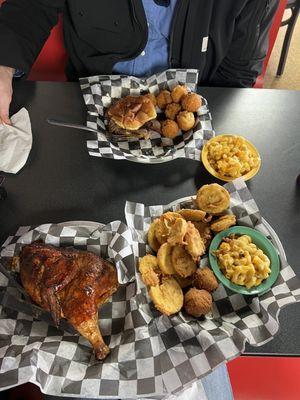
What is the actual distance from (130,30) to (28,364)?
1.38 meters

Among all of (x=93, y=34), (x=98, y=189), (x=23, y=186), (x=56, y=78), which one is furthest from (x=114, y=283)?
(x=56, y=78)

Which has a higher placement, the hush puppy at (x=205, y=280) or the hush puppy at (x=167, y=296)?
the hush puppy at (x=205, y=280)

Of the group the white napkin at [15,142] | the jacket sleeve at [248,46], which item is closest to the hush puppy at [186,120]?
the jacket sleeve at [248,46]

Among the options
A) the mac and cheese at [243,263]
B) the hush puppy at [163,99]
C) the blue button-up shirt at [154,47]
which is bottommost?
the mac and cheese at [243,263]

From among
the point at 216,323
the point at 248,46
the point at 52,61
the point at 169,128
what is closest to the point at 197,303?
the point at 216,323

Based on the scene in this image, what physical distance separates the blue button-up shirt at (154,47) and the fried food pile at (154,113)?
0.89ft

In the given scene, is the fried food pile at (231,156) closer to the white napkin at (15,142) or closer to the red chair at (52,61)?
the white napkin at (15,142)

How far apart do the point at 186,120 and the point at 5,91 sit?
0.76 metres

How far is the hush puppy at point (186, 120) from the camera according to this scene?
1.38 meters

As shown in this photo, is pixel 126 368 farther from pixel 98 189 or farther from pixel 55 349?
pixel 98 189

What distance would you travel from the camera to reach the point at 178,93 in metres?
1.45

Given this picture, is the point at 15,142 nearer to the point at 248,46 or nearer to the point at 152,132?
the point at 152,132

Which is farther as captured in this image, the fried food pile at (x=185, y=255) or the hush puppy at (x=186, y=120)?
the hush puppy at (x=186, y=120)

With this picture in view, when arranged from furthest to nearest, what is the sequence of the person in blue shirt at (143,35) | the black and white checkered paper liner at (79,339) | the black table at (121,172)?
the person in blue shirt at (143,35) < the black table at (121,172) < the black and white checkered paper liner at (79,339)
